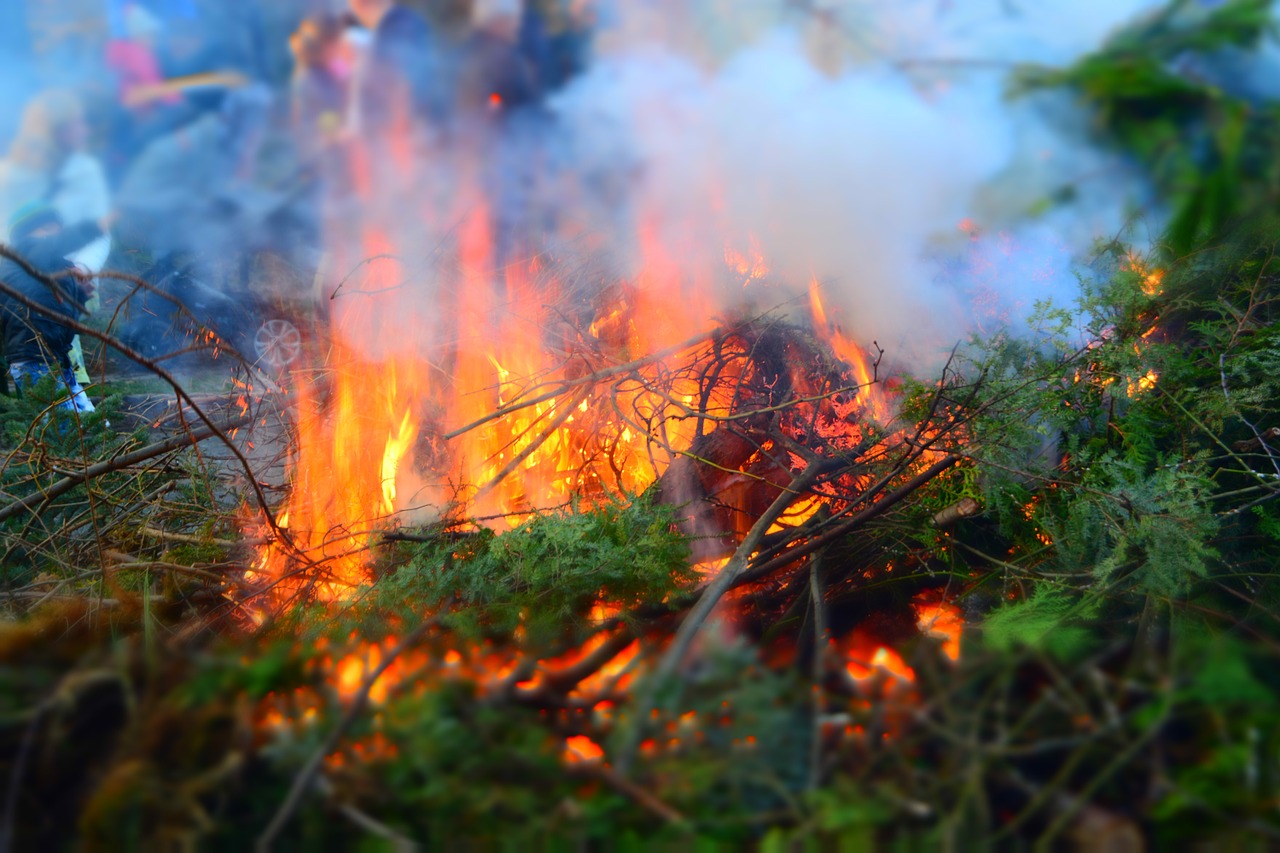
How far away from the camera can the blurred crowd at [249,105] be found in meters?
2.48

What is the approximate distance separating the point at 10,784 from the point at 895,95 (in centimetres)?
266

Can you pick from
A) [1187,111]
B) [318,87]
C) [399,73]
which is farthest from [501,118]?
[1187,111]

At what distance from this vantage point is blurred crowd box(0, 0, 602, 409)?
8.13 ft

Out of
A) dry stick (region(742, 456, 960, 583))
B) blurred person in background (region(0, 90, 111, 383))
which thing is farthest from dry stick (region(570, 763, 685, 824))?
blurred person in background (region(0, 90, 111, 383))

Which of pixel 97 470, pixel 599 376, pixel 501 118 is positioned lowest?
pixel 599 376

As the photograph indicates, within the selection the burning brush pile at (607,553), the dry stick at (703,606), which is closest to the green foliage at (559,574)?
the burning brush pile at (607,553)

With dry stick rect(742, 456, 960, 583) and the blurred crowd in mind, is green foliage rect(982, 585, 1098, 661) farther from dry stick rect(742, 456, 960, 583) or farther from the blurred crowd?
the blurred crowd

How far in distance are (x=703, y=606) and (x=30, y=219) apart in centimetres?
272

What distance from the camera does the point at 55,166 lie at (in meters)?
2.66

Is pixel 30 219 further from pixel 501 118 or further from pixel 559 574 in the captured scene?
pixel 559 574

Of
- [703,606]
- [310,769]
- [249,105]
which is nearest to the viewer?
[310,769]

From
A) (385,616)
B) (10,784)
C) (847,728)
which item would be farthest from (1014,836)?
(385,616)

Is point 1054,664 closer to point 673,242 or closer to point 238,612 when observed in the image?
point 673,242

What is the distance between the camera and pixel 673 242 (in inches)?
131
